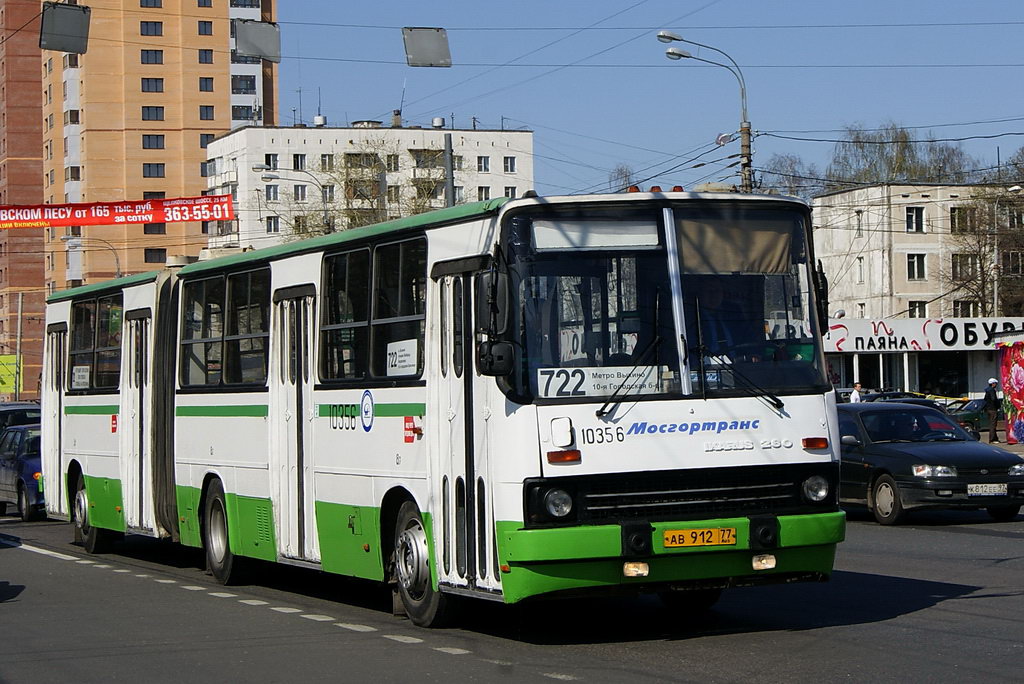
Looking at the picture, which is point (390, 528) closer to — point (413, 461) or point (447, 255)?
point (413, 461)

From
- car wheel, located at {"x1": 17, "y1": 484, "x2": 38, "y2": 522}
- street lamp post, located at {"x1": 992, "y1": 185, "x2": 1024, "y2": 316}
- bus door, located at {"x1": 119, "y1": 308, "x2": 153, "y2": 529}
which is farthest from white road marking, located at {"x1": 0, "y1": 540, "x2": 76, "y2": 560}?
street lamp post, located at {"x1": 992, "y1": 185, "x2": 1024, "y2": 316}

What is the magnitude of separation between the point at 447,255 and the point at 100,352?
9.62 meters

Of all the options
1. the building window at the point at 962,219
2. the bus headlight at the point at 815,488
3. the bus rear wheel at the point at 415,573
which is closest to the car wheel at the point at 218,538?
the bus rear wheel at the point at 415,573

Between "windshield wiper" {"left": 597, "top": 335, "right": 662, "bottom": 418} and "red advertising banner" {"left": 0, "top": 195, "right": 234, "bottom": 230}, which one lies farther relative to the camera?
"red advertising banner" {"left": 0, "top": 195, "right": 234, "bottom": 230}

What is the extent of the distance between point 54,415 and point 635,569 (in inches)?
523

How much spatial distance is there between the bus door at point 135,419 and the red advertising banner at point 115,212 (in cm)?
2189

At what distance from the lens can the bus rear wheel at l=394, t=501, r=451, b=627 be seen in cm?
1169

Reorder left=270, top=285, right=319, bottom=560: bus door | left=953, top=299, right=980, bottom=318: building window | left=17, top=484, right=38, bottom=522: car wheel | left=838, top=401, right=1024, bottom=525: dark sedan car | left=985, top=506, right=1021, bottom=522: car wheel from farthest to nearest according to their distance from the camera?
left=953, top=299, right=980, bottom=318: building window
left=17, top=484, right=38, bottom=522: car wheel
left=985, top=506, right=1021, bottom=522: car wheel
left=838, top=401, right=1024, bottom=525: dark sedan car
left=270, top=285, right=319, bottom=560: bus door

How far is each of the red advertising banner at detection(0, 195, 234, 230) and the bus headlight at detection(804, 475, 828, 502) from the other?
3128 cm

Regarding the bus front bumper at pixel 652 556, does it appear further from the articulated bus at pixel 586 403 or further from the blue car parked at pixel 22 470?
the blue car parked at pixel 22 470

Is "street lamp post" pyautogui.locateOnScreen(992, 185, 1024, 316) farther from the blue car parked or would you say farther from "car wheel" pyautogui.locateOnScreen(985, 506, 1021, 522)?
"car wheel" pyautogui.locateOnScreen(985, 506, 1021, 522)

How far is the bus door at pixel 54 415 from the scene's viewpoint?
21438mm

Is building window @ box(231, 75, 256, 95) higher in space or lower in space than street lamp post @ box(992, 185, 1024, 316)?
higher

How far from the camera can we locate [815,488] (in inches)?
425
